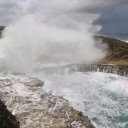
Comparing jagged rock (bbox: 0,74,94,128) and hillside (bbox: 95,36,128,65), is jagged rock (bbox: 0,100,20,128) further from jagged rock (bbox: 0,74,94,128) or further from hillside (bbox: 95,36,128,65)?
hillside (bbox: 95,36,128,65)

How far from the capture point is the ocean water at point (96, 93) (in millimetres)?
22081

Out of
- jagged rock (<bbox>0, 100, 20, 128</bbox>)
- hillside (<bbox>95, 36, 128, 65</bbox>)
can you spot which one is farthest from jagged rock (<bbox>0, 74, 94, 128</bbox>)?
hillside (<bbox>95, 36, 128, 65</bbox>)

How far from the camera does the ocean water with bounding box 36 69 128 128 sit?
22.1 m

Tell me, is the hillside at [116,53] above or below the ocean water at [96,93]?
above

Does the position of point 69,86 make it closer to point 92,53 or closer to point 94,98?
point 94,98

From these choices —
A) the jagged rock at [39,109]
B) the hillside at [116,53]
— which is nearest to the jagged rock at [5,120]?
the jagged rock at [39,109]

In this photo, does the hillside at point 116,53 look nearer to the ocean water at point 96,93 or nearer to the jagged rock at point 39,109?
the ocean water at point 96,93

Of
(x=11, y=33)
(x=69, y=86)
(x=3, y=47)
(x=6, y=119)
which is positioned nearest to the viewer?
(x=6, y=119)

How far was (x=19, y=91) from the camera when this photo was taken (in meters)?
22.1

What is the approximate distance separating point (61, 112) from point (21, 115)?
1982 mm

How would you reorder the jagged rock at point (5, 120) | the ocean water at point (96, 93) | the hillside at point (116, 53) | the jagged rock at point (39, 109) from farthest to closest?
the hillside at point (116, 53) → the ocean water at point (96, 93) → the jagged rock at point (39, 109) → the jagged rock at point (5, 120)

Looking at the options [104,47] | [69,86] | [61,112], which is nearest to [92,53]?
[104,47]

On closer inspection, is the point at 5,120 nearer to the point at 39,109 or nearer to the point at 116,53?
the point at 39,109

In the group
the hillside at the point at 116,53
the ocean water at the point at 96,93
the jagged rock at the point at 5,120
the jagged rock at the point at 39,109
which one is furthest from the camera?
the hillside at the point at 116,53
